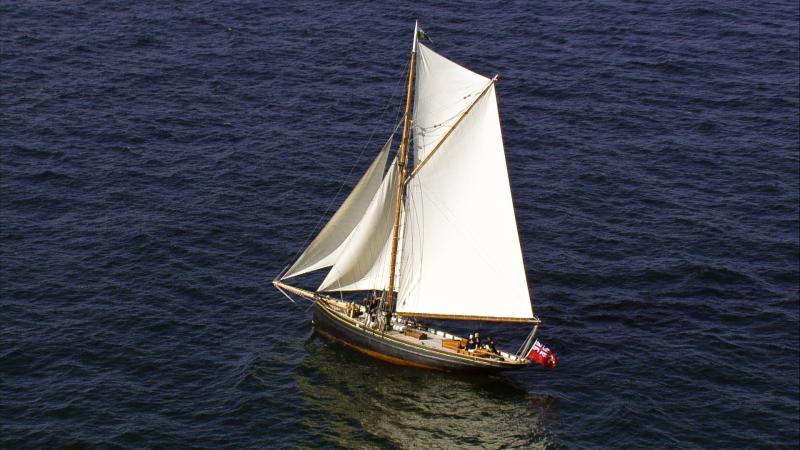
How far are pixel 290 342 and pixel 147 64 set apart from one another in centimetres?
6632

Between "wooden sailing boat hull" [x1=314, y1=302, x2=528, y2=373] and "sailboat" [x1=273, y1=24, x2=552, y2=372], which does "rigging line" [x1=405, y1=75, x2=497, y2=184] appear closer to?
"sailboat" [x1=273, y1=24, x2=552, y2=372]

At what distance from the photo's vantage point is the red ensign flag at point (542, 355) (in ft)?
276

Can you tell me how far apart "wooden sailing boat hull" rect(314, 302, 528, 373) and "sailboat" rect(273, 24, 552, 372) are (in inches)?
4.1

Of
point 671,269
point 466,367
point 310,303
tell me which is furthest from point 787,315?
point 310,303

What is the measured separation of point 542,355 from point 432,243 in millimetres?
13052

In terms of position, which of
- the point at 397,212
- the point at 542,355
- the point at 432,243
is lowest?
the point at 542,355

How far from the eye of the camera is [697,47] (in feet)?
483

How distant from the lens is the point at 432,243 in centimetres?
8831

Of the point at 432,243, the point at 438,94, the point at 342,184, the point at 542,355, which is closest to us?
the point at 438,94

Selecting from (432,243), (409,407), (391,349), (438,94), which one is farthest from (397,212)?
(409,407)

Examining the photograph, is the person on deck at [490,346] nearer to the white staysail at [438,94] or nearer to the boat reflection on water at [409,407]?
the boat reflection on water at [409,407]

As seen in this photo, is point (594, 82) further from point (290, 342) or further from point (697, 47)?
point (290, 342)

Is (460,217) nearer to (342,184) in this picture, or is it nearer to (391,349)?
(391,349)

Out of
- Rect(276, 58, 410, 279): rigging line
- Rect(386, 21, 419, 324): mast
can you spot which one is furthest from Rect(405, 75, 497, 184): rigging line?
Rect(276, 58, 410, 279): rigging line
